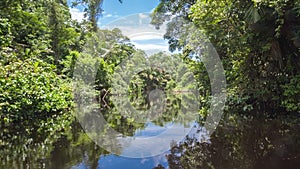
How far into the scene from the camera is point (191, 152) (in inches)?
137

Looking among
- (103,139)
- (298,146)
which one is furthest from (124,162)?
(298,146)

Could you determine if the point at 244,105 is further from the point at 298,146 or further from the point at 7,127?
the point at 7,127

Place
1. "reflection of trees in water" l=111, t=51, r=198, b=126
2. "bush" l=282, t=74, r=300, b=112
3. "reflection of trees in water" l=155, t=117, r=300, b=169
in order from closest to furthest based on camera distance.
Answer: "reflection of trees in water" l=155, t=117, r=300, b=169 → "bush" l=282, t=74, r=300, b=112 → "reflection of trees in water" l=111, t=51, r=198, b=126

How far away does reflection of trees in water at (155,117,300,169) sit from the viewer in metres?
2.86

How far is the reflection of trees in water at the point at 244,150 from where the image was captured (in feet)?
9.40

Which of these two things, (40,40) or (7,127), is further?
(40,40)

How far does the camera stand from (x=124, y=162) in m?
3.24

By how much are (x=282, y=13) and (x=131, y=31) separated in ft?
9.15

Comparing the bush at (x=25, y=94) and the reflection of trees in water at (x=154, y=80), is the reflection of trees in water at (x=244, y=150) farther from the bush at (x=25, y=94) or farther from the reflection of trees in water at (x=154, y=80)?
the bush at (x=25, y=94)

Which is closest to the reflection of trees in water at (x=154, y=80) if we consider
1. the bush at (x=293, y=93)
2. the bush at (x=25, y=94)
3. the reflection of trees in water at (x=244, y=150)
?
the bush at (x=25, y=94)

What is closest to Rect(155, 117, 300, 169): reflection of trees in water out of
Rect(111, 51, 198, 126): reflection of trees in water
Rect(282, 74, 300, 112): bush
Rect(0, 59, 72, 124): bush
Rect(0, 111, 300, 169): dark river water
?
Rect(0, 111, 300, 169): dark river water

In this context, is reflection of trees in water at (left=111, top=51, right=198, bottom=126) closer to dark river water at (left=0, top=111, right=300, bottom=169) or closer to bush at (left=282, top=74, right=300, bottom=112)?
dark river water at (left=0, top=111, right=300, bottom=169)

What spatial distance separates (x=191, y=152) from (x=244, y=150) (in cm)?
67

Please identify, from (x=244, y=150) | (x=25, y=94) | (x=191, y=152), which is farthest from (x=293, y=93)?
(x=25, y=94)
